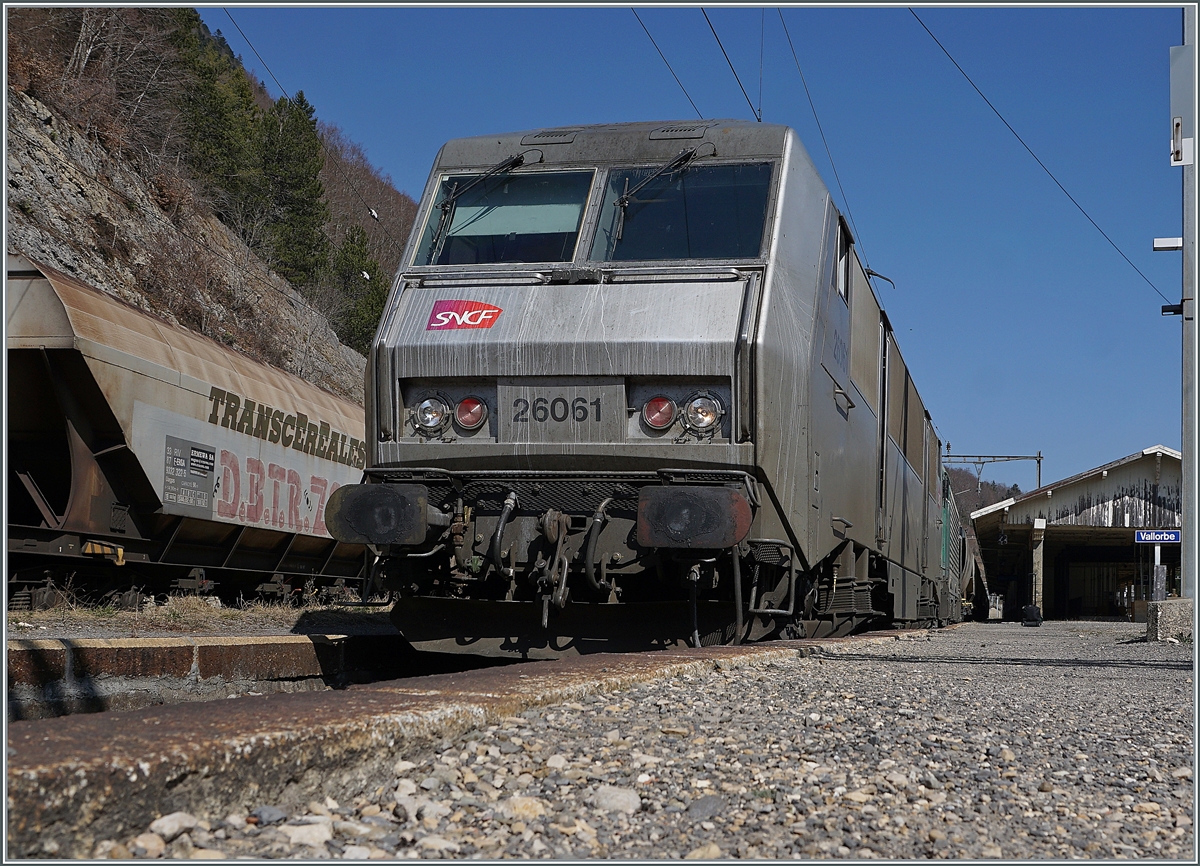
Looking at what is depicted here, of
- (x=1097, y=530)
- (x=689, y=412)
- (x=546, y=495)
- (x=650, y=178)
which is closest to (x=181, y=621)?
(x=546, y=495)

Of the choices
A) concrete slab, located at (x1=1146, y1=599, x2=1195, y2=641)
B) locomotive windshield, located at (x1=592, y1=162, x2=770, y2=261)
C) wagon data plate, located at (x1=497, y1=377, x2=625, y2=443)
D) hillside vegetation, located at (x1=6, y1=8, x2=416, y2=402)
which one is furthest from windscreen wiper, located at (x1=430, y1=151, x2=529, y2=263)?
hillside vegetation, located at (x1=6, y1=8, x2=416, y2=402)

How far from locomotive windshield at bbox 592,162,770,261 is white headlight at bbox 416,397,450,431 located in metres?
1.35

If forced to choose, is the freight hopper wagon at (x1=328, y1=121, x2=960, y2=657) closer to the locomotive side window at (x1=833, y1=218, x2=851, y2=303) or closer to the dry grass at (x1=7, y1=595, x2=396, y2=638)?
the locomotive side window at (x1=833, y1=218, x2=851, y2=303)

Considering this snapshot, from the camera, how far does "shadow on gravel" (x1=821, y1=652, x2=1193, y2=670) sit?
24.3 ft

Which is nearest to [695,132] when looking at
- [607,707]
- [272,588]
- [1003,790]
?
[607,707]

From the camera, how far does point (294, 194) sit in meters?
40.3

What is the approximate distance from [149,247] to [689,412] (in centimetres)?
2439

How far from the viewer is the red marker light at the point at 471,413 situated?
6.33 meters

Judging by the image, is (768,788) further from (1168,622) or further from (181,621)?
(1168,622)

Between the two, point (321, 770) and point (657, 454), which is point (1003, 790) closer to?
point (321, 770)

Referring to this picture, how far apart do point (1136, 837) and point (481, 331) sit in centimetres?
458

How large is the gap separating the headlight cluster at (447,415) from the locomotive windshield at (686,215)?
4.04 feet

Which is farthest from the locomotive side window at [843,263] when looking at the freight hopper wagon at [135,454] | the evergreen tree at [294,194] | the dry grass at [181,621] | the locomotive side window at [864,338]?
the evergreen tree at [294,194]

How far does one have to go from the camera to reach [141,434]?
10.6m
